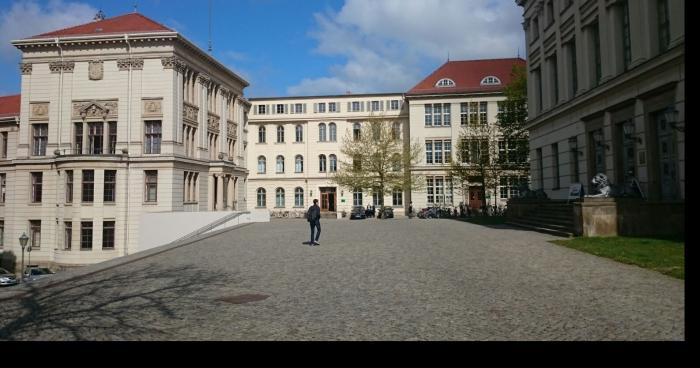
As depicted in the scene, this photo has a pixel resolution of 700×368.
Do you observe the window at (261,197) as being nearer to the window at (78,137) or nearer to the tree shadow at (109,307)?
the window at (78,137)

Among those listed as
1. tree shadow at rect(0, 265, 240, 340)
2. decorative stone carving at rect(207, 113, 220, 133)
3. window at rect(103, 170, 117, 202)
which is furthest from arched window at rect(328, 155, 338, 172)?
tree shadow at rect(0, 265, 240, 340)

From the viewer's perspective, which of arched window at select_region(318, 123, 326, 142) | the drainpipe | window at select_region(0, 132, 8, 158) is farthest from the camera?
arched window at select_region(318, 123, 326, 142)

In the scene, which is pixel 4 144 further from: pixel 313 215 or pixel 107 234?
pixel 313 215

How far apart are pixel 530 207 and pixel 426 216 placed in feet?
78.6

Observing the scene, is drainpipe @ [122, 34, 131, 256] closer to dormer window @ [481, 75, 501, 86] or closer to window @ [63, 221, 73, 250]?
window @ [63, 221, 73, 250]

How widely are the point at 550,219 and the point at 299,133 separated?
47.4 meters

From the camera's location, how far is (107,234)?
3722 cm

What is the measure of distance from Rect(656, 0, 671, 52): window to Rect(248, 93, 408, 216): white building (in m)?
44.8

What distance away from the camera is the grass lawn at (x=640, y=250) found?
34.4 feet

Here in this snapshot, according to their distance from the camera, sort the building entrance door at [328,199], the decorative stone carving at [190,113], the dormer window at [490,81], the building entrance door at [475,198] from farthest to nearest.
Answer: the building entrance door at [328,199], the dormer window at [490,81], the building entrance door at [475,198], the decorative stone carving at [190,113]


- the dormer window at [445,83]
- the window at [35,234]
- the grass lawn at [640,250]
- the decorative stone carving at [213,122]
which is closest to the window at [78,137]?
the window at [35,234]

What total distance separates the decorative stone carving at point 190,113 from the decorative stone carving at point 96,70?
700 cm

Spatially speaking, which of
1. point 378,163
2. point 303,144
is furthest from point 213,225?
point 303,144

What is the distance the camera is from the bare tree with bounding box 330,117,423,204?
48969mm
